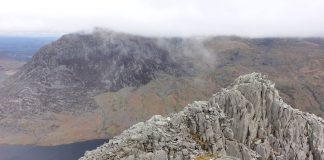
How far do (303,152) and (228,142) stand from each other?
1993 centimetres

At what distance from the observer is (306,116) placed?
97562 millimetres

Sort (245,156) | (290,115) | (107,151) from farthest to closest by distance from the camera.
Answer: (290,115) → (245,156) → (107,151)

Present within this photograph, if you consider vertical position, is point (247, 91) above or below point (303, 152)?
above

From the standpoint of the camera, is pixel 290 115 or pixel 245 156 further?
pixel 290 115

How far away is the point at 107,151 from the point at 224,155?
739 inches

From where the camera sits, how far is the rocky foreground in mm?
72000

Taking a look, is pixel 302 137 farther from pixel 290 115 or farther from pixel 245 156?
pixel 245 156

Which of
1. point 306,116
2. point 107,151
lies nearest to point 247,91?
point 306,116

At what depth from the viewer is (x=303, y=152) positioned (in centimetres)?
9194

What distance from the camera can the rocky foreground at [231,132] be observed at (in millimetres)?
72000

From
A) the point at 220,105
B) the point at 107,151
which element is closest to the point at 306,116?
the point at 220,105

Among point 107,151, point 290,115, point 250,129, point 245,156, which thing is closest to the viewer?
point 107,151

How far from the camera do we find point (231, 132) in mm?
82625

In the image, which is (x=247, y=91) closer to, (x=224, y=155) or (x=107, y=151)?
(x=224, y=155)
